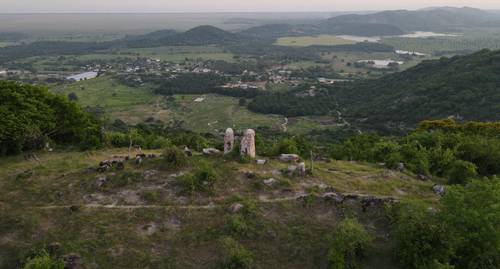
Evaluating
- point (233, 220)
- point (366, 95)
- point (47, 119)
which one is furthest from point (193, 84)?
point (233, 220)

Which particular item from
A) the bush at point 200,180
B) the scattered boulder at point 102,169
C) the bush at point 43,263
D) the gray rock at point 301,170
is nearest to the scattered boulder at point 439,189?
the gray rock at point 301,170

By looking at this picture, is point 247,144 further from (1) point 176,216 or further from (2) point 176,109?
(2) point 176,109

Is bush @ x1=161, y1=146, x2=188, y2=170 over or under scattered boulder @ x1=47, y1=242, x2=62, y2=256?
over

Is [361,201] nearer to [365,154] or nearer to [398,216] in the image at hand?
[398,216]

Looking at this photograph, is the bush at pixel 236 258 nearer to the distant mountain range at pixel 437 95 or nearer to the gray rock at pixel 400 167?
the gray rock at pixel 400 167

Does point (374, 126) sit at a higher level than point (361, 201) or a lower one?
lower

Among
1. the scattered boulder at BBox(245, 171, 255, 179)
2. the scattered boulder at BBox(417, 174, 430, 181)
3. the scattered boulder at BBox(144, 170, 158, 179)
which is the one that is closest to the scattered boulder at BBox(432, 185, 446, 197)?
the scattered boulder at BBox(417, 174, 430, 181)

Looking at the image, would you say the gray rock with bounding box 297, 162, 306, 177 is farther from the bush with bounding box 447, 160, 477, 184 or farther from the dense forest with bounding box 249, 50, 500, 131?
the dense forest with bounding box 249, 50, 500, 131
